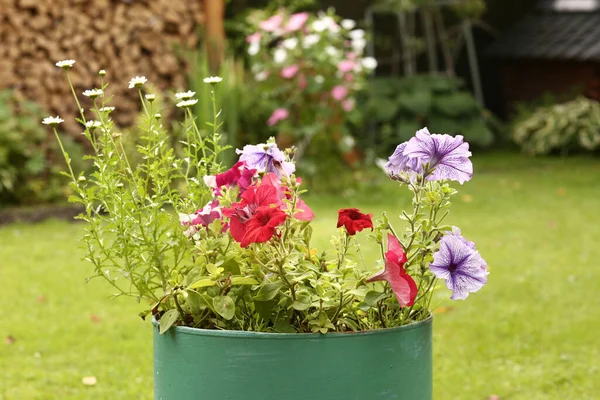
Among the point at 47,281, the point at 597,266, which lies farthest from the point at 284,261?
the point at 597,266

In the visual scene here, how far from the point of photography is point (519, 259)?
16.6 feet

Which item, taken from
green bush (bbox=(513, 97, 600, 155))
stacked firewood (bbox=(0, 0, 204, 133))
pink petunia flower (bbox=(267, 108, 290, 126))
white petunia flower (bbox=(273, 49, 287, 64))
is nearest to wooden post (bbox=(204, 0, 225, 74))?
stacked firewood (bbox=(0, 0, 204, 133))

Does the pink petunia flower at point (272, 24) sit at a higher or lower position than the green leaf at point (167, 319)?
higher

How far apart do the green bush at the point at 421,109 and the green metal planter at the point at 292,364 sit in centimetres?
748

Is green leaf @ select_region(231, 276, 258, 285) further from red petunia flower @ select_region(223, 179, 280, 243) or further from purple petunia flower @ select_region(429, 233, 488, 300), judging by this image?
purple petunia flower @ select_region(429, 233, 488, 300)

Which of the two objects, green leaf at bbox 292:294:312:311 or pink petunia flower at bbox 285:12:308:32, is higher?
pink petunia flower at bbox 285:12:308:32

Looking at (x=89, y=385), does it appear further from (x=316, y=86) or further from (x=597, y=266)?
(x=316, y=86)

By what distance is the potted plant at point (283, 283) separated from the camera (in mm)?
1742

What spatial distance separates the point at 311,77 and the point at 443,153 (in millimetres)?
5253

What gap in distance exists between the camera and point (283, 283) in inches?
71.6

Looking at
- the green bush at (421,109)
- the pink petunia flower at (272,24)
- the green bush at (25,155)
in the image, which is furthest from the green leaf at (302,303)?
the green bush at (421,109)

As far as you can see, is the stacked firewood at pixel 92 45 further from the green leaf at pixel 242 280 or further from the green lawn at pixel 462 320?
the green leaf at pixel 242 280

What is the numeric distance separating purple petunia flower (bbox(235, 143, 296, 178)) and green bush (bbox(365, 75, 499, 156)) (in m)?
7.27

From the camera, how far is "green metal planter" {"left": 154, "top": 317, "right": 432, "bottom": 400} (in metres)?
1.73
